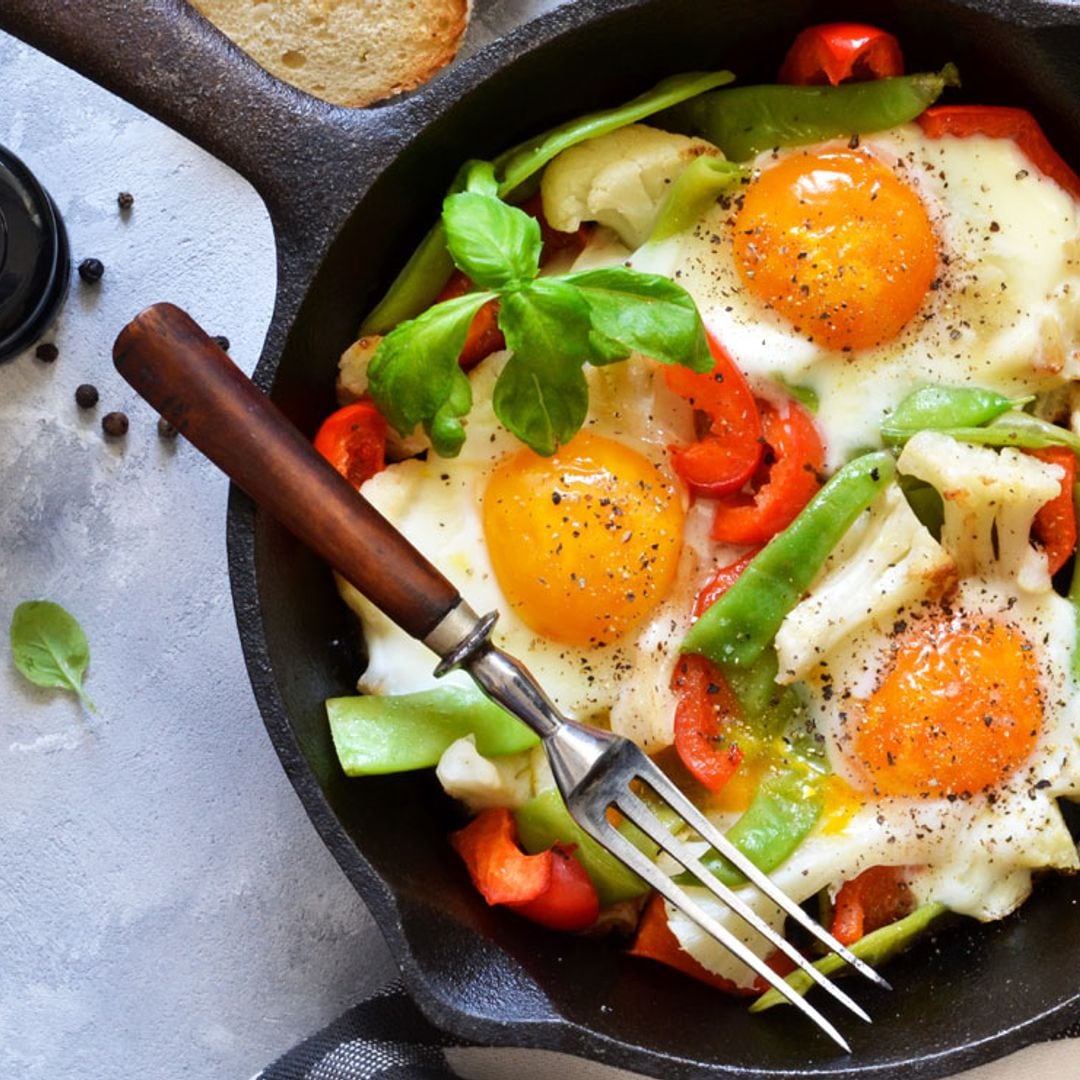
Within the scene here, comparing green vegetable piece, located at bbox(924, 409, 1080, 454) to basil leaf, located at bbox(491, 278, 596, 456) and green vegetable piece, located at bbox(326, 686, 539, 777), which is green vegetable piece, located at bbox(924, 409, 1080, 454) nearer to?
basil leaf, located at bbox(491, 278, 596, 456)

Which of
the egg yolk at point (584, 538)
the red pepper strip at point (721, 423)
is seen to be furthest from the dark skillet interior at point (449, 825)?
the red pepper strip at point (721, 423)

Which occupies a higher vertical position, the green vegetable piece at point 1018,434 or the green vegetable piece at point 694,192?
the green vegetable piece at point 694,192

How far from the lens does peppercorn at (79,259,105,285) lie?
12.6ft

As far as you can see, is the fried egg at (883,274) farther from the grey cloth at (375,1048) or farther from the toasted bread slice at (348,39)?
the grey cloth at (375,1048)

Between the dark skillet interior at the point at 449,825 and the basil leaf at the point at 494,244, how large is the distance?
272 millimetres

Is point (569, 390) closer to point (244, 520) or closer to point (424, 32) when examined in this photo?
point (244, 520)

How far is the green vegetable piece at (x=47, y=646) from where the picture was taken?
3.76 metres

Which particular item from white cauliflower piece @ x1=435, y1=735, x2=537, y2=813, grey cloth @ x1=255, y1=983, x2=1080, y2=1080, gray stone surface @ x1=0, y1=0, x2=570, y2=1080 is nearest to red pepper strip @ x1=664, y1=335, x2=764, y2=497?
white cauliflower piece @ x1=435, y1=735, x2=537, y2=813

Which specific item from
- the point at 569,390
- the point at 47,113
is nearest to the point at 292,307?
the point at 569,390

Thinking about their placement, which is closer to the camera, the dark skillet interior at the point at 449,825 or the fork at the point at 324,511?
the fork at the point at 324,511

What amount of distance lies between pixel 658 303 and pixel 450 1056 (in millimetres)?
1871

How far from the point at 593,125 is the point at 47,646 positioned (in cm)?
186

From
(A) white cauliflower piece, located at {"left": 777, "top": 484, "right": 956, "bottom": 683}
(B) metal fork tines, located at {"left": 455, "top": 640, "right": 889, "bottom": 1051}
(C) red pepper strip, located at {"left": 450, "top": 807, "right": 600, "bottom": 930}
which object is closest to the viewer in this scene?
(B) metal fork tines, located at {"left": 455, "top": 640, "right": 889, "bottom": 1051}

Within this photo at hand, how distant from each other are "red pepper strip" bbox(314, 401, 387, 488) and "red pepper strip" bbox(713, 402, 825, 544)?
0.77m
